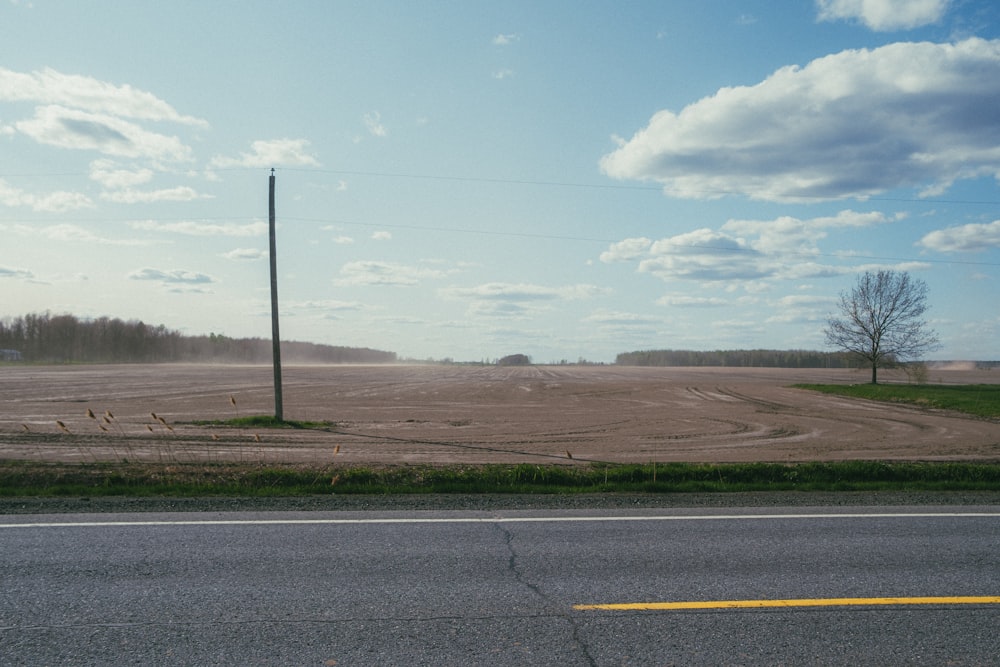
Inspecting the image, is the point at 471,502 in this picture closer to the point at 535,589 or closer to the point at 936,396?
the point at 535,589

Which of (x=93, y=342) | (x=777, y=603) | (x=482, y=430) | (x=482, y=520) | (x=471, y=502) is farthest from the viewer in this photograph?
Answer: (x=93, y=342)

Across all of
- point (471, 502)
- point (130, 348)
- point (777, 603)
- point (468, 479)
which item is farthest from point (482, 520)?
point (130, 348)

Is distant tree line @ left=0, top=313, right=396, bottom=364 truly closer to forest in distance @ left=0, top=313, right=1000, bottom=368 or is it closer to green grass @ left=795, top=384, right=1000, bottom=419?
forest in distance @ left=0, top=313, right=1000, bottom=368

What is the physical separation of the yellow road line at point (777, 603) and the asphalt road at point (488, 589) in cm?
3

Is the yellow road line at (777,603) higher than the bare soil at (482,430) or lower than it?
higher

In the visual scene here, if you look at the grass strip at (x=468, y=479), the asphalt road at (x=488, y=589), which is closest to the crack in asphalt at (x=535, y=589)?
the asphalt road at (x=488, y=589)

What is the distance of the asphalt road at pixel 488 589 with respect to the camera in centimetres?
458

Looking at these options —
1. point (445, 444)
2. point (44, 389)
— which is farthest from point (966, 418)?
point (44, 389)

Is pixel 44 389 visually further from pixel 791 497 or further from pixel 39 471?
pixel 791 497

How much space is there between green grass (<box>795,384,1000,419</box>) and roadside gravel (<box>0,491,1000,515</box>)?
2430 cm

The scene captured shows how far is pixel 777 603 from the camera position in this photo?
18.0 feet

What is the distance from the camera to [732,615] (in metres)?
5.22

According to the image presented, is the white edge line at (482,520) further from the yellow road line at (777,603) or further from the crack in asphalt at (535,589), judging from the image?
the yellow road line at (777,603)

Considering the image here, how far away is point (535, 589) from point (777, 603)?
2.05 metres
